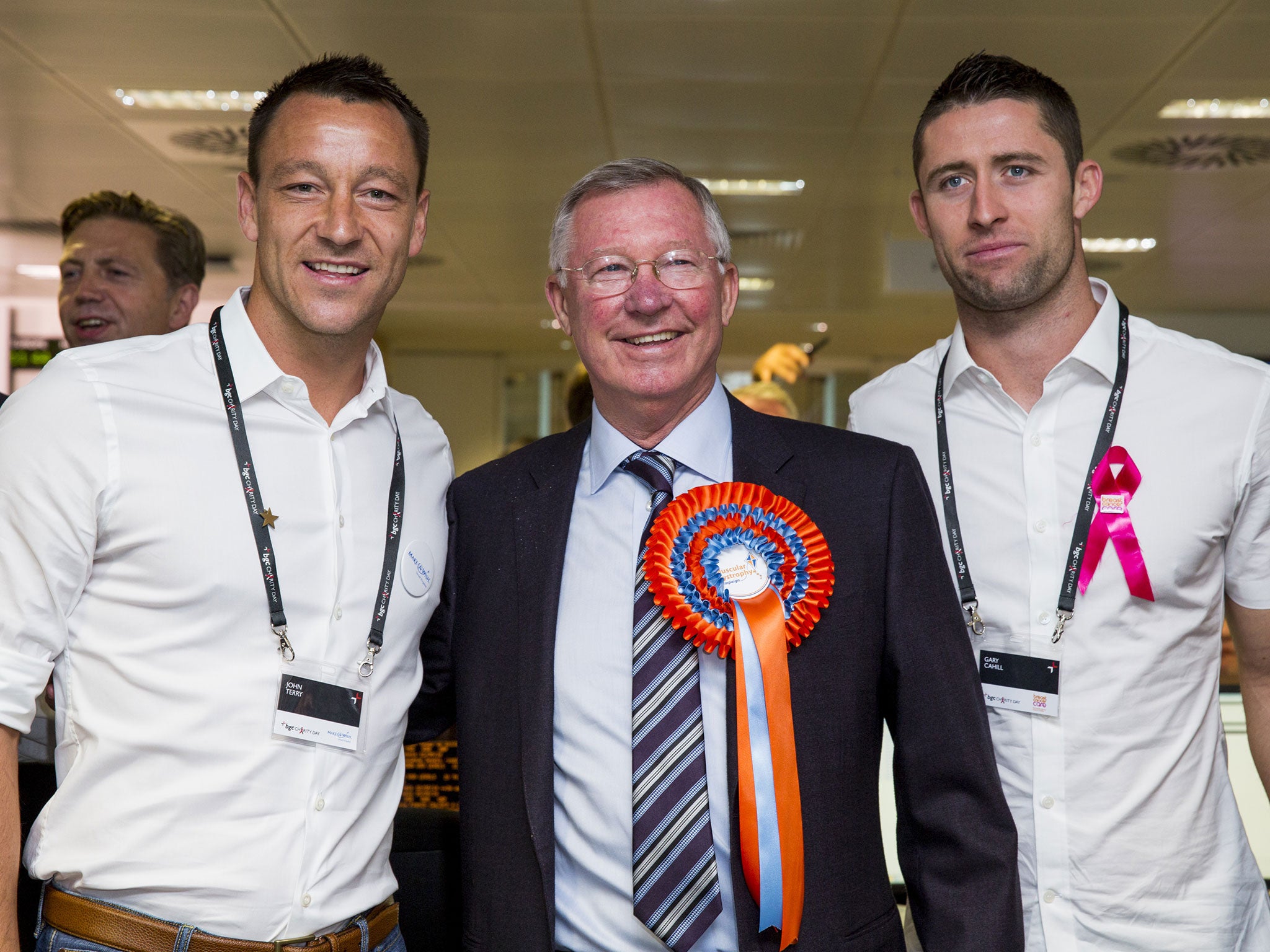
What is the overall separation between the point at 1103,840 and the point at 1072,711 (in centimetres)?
20

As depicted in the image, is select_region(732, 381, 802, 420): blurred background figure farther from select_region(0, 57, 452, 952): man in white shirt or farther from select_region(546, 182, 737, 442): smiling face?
select_region(0, 57, 452, 952): man in white shirt

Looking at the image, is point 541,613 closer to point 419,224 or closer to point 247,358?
point 247,358

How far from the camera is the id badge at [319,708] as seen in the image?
1524 millimetres

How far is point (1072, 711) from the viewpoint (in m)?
1.73

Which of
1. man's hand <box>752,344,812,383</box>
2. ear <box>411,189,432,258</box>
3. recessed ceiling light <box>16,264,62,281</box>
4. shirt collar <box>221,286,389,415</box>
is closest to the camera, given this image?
shirt collar <box>221,286,389,415</box>

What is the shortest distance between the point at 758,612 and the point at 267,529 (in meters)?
0.71

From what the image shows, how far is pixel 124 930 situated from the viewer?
1.44 metres

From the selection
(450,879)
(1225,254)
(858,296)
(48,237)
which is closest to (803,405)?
(858,296)

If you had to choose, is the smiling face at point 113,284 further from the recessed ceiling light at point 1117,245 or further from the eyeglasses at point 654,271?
the recessed ceiling light at point 1117,245

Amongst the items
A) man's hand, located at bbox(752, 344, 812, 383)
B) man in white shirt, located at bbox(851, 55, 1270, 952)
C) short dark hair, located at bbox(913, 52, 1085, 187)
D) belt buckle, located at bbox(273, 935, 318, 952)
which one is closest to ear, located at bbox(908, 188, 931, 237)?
man in white shirt, located at bbox(851, 55, 1270, 952)

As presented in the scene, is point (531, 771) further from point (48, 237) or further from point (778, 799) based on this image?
point (48, 237)

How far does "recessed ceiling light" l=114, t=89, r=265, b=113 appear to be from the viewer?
539 cm

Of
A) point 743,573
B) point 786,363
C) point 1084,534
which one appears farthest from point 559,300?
point 786,363

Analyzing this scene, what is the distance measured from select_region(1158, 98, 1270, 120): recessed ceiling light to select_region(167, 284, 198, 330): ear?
4.59 metres
